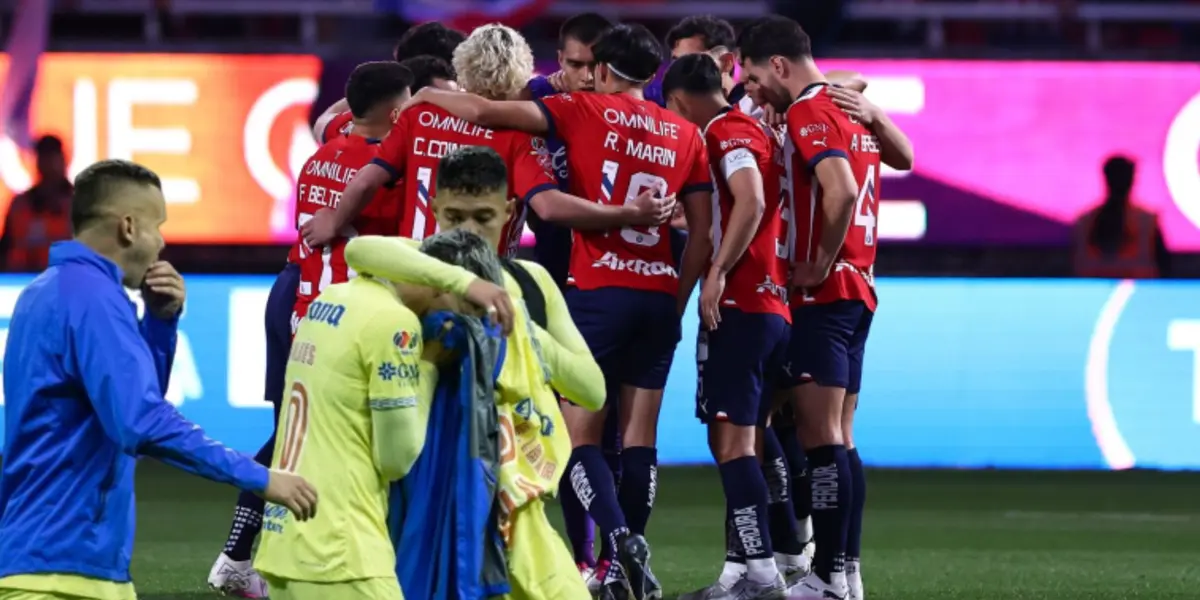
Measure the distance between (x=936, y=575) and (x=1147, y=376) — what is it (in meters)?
4.49

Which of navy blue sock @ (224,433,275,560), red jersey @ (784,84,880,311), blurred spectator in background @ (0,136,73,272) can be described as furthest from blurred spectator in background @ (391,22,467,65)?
blurred spectator in background @ (0,136,73,272)

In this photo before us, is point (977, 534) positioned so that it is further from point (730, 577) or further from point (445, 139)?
point (445, 139)

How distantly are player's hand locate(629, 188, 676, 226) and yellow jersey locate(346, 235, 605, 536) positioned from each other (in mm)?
2057

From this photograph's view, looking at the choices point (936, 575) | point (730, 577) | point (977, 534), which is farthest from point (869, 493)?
point (730, 577)

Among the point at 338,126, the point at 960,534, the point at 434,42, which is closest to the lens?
the point at 338,126

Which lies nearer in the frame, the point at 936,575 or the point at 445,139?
the point at 445,139

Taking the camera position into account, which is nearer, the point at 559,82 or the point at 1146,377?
the point at 559,82

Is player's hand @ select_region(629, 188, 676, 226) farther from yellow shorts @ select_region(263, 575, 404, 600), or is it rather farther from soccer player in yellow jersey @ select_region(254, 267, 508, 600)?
yellow shorts @ select_region(263, 575, 404, 600)

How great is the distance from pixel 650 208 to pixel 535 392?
2219mm

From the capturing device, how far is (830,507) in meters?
6.80

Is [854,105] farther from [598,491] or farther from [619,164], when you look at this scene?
[598,491]

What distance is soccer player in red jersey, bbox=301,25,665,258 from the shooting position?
6.74 meters

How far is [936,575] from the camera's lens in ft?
25.8

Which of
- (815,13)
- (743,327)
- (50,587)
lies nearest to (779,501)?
(743,327)
